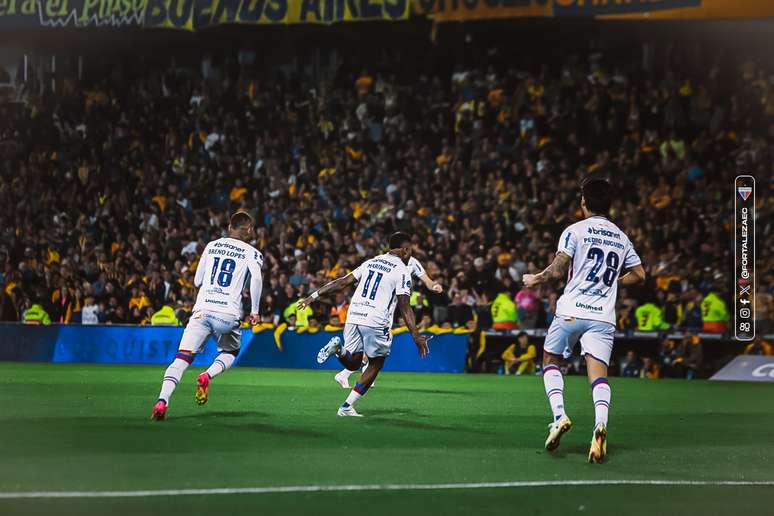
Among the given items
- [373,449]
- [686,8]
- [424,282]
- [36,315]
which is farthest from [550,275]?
[36,315]

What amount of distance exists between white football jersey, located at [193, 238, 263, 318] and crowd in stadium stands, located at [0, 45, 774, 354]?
13969 mm

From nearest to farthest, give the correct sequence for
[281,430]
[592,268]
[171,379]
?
[592,268] → [281,430] → [171,379]

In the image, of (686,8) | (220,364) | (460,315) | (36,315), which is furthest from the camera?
(36,315)

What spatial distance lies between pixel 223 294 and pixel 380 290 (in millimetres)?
2289

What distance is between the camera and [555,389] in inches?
453

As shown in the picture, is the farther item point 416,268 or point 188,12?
point 188,12

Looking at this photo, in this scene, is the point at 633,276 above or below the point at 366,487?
above

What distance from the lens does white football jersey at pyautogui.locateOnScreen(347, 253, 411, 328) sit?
16.0m

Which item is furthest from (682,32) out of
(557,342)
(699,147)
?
(557,342)

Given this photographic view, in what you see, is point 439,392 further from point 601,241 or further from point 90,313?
point 90,313

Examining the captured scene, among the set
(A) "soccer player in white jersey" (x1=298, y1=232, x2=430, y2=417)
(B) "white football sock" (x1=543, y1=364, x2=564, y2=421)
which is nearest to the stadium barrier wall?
(A) "soccer player in white jersey" (x1=298, y1=232, x2=430, y2=417)

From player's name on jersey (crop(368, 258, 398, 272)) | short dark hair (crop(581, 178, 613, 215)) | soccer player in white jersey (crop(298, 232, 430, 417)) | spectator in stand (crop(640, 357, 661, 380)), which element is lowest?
spectator in stand (crop(640, 357, 661, 380))

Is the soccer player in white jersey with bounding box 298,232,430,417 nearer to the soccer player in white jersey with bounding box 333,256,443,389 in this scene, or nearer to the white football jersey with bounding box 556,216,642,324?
the soccer player in white jersey with bounding box 333,256,443,389

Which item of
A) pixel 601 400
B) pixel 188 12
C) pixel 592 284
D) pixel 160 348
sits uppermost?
pixel 188 12
